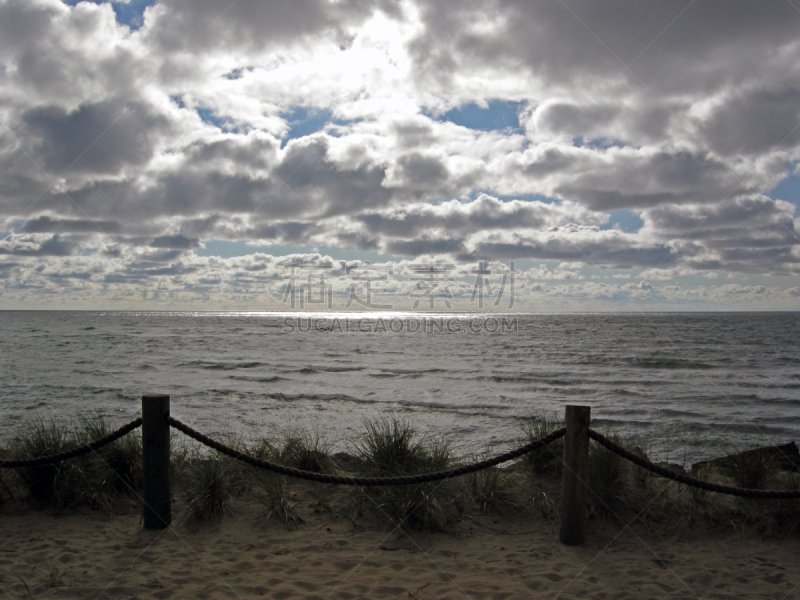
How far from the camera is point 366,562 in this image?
4.04 m

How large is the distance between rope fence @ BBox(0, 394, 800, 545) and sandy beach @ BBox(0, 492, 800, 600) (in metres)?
0.27

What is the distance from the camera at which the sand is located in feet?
11.7

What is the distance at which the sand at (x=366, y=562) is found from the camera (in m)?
3.58

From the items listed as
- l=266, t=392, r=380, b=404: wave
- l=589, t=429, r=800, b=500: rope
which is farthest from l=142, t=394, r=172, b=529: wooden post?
l=266, t=392, r=380, b=404: wave

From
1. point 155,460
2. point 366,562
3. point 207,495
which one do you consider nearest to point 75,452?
point 155,460

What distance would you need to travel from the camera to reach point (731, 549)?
4.27 metres

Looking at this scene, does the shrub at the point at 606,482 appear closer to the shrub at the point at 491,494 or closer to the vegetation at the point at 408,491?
the vegetation at the point at 408,491

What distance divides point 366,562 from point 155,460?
2.05 metres

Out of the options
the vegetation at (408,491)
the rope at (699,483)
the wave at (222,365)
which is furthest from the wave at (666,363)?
the rope at (699,483)

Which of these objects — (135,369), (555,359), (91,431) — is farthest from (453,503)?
(555,359)

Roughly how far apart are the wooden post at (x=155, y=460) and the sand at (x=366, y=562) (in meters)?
0.17

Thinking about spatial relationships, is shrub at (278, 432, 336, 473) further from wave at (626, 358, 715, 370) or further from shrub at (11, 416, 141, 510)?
wave at (626, 358, 715, 370)

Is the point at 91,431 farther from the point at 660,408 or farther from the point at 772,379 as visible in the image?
the point at 772,379

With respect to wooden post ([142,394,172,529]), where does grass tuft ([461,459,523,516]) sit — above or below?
below
